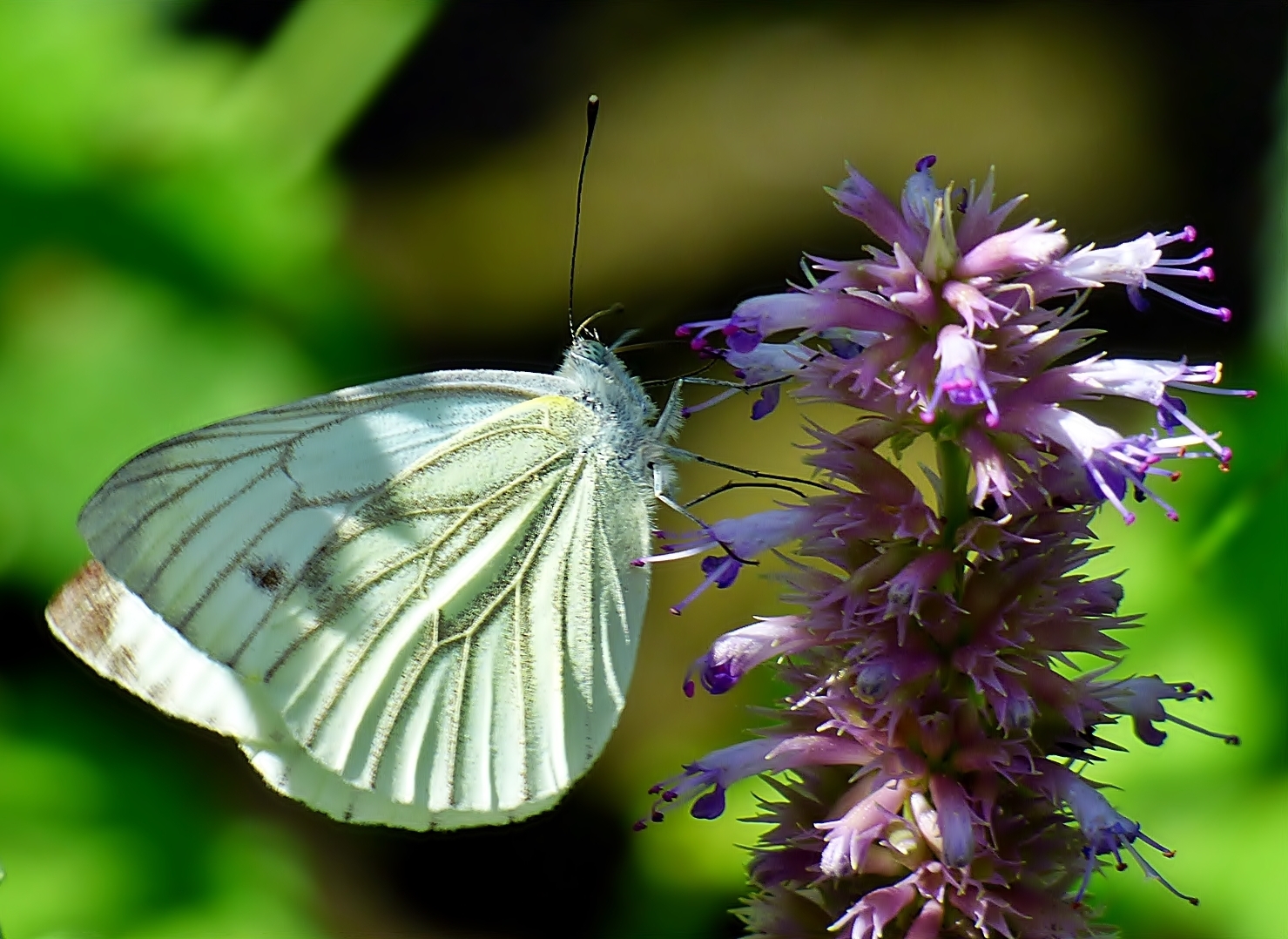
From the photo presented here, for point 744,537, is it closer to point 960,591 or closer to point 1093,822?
point 960,591

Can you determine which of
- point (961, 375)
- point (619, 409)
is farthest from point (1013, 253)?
point (619, 409)

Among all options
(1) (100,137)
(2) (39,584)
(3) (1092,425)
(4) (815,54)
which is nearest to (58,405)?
(2) (39,584)

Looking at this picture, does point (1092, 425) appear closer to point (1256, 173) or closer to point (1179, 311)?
point (1179, 311)

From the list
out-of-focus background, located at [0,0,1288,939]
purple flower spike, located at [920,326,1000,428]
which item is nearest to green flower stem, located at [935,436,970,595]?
purple flower spike, located at [920,326,1000,428]

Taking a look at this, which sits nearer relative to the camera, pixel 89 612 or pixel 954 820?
pixel 954 820

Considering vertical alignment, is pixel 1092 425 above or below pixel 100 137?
below

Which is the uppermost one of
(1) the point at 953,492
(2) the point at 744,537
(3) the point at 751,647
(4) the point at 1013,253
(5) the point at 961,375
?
(4) the point at 1013,253

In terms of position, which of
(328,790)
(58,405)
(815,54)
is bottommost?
(328,790)

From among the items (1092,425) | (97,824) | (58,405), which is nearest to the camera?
(1092,425)
